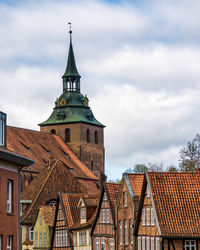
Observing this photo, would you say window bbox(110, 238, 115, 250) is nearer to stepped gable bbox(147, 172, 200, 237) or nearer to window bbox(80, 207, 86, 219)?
window bbox(80, 207, 86, 219)

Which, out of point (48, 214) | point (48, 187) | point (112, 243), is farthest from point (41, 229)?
point (112, 243)

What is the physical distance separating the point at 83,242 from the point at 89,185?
49878mm

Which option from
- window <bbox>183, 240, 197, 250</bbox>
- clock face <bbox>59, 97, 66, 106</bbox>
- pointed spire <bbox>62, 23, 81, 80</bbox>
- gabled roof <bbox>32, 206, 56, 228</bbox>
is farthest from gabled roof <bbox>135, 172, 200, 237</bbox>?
pointed spire <bbox>62, 23, 81, 80</bbox>

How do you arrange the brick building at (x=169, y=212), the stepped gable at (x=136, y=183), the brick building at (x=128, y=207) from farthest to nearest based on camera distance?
the stepped gable at (x=136, y=183)
the brick building at (x=128, y=207)
the brick building at (x=169, y=212)

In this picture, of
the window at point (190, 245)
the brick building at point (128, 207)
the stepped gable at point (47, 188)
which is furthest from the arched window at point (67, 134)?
the window at point (190, 245)

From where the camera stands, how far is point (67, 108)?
411 feet

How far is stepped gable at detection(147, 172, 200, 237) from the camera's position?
43.1 m

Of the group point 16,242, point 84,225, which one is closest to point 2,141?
point 16,242

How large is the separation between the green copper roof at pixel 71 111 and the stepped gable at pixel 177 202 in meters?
77.0

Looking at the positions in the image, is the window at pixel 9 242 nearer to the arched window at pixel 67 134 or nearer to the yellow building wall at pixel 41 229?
the yellow building wall at pixel 41 229

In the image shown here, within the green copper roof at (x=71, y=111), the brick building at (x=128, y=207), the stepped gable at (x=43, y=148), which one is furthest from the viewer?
the green copper roof at (x=71, y=111)

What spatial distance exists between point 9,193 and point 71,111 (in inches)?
3676

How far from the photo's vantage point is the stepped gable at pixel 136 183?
50772mm

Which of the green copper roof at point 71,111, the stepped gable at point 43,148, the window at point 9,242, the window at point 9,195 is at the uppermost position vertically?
the green copper roof at point 71,111
